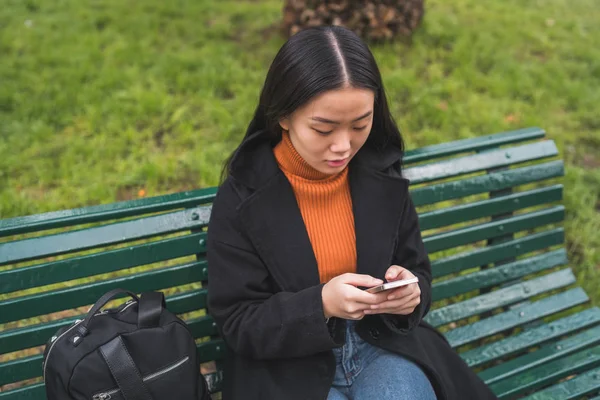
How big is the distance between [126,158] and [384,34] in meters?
2.43

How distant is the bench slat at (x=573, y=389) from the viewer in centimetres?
256

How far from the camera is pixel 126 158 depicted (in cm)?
395

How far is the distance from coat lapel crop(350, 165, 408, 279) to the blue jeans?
0.25 meters

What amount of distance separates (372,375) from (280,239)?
0.57 metres

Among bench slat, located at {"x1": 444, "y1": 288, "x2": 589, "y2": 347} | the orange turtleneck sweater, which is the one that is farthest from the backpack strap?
bench slat, located at {"x1": 444, "y1": 288, "x2": 589, "y2": 347}

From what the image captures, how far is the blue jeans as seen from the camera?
202 centimetres

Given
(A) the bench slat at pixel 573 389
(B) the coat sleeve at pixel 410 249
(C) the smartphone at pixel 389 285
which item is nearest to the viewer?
(C) the smartphone at pixel 389 285

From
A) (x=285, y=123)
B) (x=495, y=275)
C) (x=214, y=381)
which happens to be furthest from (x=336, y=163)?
(x=495, y=275)

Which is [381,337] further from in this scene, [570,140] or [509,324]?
[570,140]

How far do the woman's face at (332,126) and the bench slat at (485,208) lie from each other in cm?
88

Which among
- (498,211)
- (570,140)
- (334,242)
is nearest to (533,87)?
(570,140)

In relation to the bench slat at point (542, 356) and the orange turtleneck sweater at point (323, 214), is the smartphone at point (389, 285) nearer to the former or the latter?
the orange turtleneck sweater at point (323, 214)

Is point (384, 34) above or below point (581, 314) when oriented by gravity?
above

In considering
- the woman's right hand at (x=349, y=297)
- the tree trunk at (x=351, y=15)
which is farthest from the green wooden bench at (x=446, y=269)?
the tree trunk at (x=351, y=15)
